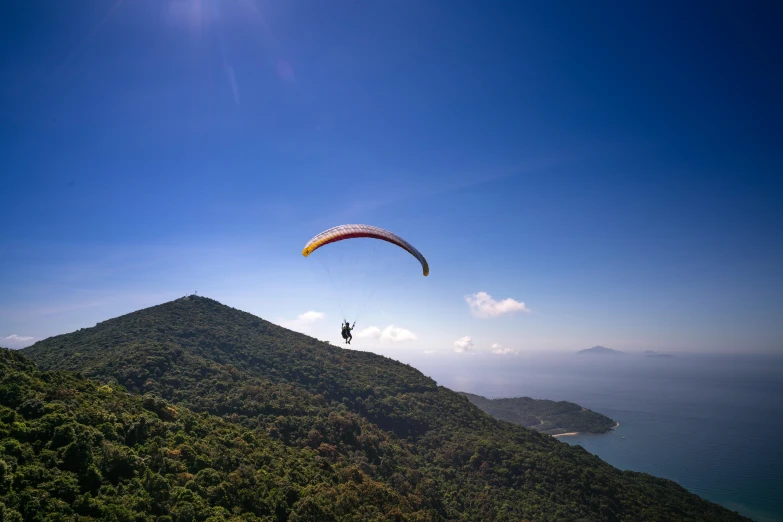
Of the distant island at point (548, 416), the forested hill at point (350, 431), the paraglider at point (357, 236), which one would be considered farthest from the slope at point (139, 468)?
the distant island at point (548, 416)

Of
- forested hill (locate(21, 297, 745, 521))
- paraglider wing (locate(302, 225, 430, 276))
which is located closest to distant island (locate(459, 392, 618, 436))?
forested hill (locate(21, 297, 745, 521))

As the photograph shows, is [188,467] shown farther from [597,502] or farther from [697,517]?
[697,517]

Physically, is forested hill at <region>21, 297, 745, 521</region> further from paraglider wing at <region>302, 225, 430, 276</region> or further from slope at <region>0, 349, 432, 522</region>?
paraglider wing at <region>302, 225, 430, 276</region>

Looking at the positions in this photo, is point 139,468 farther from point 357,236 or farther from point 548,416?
point 548,416

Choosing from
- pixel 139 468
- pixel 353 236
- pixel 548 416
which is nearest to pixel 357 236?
pixel 353 236

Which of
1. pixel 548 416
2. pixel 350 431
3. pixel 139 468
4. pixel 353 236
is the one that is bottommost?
pixel 548 416

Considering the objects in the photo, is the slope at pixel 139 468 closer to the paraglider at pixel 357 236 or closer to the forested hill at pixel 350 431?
the forested hill at pixel 350 431
